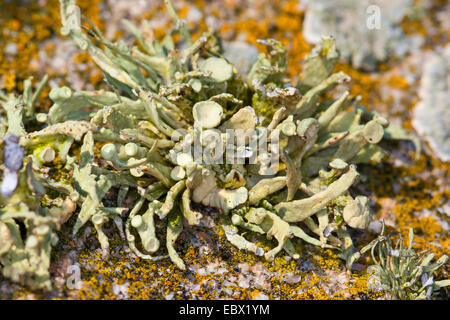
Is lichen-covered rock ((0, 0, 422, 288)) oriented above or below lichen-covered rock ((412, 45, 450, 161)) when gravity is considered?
below

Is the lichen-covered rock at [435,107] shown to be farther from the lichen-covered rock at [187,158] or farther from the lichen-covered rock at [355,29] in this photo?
the lichen-covered rock at [187,158]

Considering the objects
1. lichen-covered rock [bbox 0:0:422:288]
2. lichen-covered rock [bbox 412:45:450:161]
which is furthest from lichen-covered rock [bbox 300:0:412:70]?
lichen-covered rock [bbox 0:0:422:288]

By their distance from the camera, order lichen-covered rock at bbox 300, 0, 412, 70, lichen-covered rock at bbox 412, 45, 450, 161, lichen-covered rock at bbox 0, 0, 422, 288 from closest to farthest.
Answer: lichen-covered rock at bbox 0, 0, 422, 288 → lichen-covered rock at bbox 412, 45, 450, 161 → lichen-covered rock at bbox 300, 0, 412, 70

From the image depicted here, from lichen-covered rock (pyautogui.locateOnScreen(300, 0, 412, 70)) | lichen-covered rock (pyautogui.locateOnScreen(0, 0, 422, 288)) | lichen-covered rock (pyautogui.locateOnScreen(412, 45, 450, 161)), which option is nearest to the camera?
lichen-covered rock (pyautogui.locateOnScreen(0, 0, 422, 288))

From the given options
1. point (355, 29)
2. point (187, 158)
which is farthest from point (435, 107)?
point (187, 158)

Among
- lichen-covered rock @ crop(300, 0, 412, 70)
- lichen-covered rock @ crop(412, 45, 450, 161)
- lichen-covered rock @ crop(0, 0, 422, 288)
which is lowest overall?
lichen-covered rock @ crop(0, 0, 422, 288)

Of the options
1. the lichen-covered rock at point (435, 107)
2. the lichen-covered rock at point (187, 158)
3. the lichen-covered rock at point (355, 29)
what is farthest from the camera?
the lichen-covered rock at point (355, 29)

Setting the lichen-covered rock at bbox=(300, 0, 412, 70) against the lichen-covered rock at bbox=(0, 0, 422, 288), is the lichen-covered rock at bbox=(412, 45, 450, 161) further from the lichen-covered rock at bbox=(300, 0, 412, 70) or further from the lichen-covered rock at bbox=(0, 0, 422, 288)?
the lichen-covered rock at bbox=(0, 0, 422, 288)

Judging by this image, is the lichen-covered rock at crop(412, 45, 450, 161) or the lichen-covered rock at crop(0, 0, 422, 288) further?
the lichen-covered rock at crop(412, 45, 450, 161)

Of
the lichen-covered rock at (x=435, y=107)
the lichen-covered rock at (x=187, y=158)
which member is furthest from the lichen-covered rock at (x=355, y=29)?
the lichen-covered rock at (x=187, y=158)

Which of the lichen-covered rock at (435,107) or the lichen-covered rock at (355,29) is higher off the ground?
the lichen-covered rock at (355,29)

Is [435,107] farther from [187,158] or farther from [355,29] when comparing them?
[187,158]
